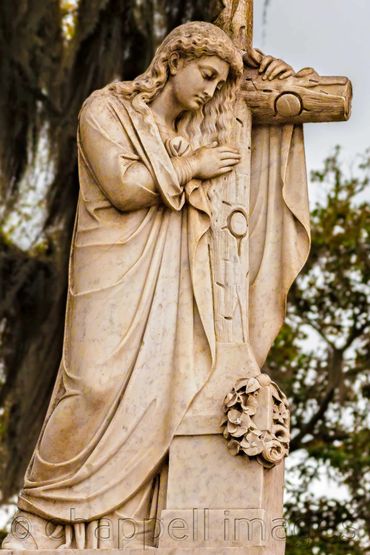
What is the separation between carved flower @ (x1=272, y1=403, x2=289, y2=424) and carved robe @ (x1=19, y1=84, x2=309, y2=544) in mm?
379

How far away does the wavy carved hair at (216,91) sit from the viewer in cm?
1170

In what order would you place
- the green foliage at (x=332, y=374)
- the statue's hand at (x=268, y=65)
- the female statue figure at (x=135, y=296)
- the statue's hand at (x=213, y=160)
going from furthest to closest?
the green foliage at (x=332, y=374)
the statue's hand at (x=268, y=65)
the statue's hand at (x=213, y=160)
the female statue figure at (x=135, y=296)

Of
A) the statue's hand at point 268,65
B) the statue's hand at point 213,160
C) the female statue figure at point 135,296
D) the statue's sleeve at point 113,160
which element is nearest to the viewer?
the female statue figure at point 135,296

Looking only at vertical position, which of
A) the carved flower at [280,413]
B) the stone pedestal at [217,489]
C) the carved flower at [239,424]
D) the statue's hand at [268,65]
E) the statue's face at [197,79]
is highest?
the statue's hand at [268,65]

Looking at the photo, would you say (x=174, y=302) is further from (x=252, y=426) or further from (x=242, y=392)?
(x=252, y=426)

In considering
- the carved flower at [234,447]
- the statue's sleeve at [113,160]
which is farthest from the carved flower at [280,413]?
the statue's sleeve at [113,160]

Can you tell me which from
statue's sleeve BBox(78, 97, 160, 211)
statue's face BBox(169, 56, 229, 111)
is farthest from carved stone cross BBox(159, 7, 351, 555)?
statue's sleeve BBox(78, 97, 160, 211)

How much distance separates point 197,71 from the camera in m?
11.7

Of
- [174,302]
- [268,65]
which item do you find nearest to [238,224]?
[174,302]

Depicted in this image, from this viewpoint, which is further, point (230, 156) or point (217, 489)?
point (230, 156)

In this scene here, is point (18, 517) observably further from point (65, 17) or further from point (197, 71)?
point (65, 17)

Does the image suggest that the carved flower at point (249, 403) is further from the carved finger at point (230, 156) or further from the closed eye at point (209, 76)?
the closed eye at point (209, 76)

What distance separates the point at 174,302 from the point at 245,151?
91 cm

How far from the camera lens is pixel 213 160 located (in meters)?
11.7
